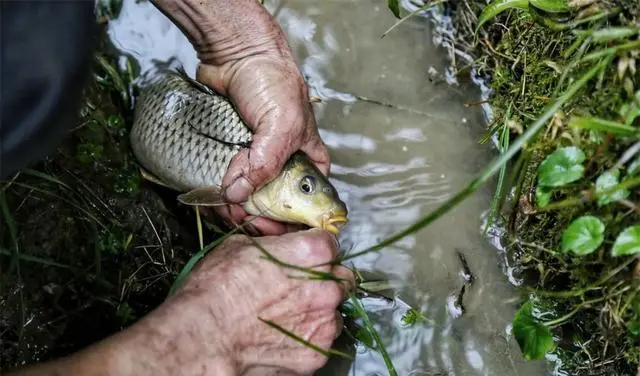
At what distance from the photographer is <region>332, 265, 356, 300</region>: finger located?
8.95 feet

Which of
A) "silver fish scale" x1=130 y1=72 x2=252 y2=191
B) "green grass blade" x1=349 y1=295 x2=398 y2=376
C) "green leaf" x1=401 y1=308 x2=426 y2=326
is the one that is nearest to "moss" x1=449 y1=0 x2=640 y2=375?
"green leaf" x1=401 y1=308 x2=426 y2=326

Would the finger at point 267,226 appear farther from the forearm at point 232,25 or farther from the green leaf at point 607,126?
the green leaf at point 607,126

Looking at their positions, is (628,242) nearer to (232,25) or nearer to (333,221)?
(333,221)

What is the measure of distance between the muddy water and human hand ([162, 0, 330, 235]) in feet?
1.43

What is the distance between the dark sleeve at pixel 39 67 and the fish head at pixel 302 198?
1181 millimetres

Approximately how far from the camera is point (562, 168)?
256cm

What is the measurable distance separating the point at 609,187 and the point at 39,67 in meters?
1.86

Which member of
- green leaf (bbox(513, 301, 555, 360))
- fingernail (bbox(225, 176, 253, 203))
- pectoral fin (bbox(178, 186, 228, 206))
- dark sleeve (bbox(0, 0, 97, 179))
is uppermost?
dark sleeve (bbox(0, 0, 97, 179))

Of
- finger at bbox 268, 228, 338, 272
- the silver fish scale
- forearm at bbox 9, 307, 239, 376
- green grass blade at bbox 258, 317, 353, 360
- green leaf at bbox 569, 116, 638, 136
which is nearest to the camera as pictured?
forearm at bbox 9, 307, 239, 376

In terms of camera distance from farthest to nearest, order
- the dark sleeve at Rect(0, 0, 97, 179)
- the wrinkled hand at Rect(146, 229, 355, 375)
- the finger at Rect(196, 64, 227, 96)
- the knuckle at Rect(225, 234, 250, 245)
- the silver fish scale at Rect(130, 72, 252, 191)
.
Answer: the finger at Rect(196, 64, 227, 96) < the silver fish scale at Rect(130, 72, 252, 191) < the knuckle at Rect(225, 234, 250, 245) < the wrinkled hand at Rect(146, 229, 355, 375) < the dark sleeve at Rect(0, 0, 97, 179)

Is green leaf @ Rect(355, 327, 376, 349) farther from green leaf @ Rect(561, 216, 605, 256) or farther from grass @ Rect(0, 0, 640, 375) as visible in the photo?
green leaf @ Rect(561, 216, 605, 256)

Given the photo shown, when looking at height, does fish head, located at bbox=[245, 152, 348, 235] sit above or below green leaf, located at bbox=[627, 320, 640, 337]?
above

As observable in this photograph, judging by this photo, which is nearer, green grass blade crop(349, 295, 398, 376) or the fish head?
green grass blade crop(349, 295, 398, 376)

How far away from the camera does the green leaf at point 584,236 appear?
249cm
